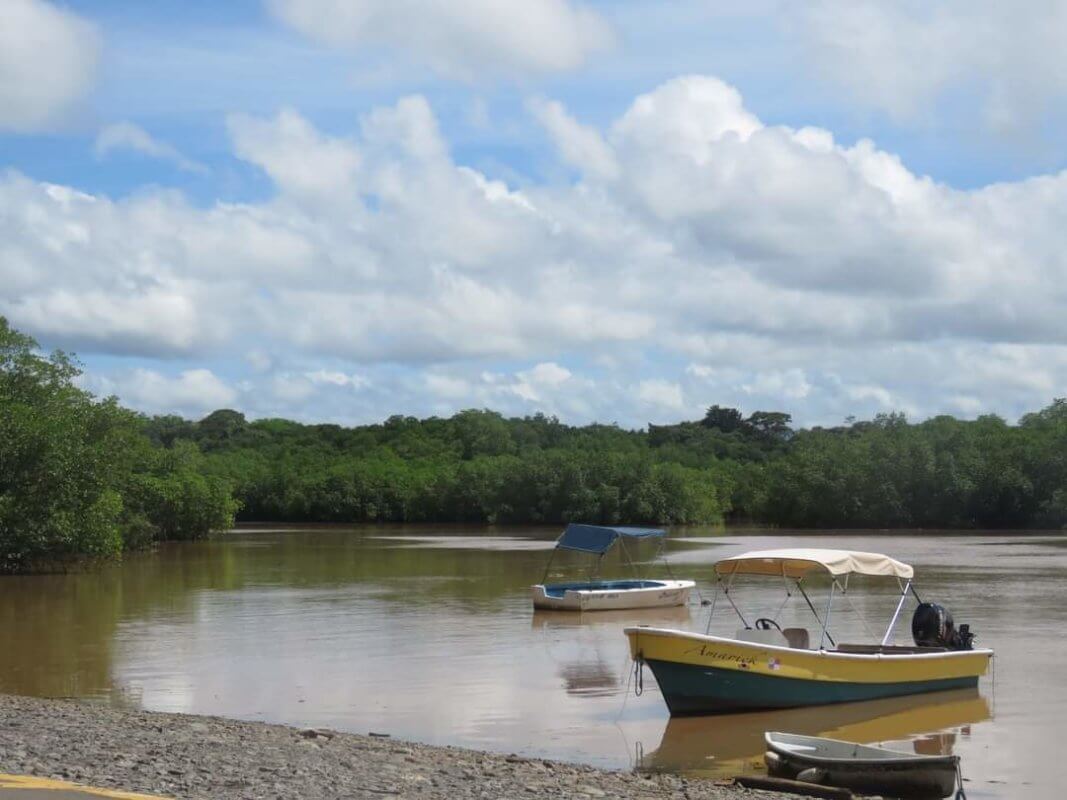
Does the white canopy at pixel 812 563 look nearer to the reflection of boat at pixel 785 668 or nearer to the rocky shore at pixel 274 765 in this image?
the reflection of boat at pixel 785 668

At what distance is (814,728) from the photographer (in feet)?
60.3

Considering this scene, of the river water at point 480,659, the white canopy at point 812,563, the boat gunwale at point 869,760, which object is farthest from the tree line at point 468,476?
the boat gunwale at point 869,760

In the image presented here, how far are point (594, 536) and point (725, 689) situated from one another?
18.0 m

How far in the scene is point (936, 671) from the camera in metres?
20.3

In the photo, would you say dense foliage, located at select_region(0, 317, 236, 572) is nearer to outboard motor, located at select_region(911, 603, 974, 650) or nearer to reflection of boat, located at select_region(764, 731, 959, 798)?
outboard motor, located at select_region(911, 603, 974, 650)

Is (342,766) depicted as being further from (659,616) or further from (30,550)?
(30,550)

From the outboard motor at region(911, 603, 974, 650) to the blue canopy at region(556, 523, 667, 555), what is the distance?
15.0 metres

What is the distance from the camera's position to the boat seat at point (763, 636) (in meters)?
20.1

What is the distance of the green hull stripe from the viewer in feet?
61.4

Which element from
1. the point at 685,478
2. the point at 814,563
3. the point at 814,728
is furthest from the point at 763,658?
the point at 685,478

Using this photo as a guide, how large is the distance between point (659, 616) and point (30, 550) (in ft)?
75.2

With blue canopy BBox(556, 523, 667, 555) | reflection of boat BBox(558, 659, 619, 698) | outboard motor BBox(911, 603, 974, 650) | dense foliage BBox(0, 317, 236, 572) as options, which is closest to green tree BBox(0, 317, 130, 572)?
dense foliage BBox(0, 317, 236, 572)

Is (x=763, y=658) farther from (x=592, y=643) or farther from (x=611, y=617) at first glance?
(x=611, y=617)

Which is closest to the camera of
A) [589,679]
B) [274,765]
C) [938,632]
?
[274,765]
